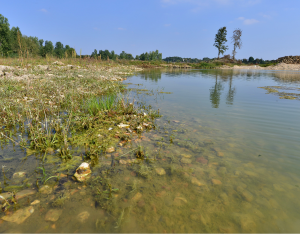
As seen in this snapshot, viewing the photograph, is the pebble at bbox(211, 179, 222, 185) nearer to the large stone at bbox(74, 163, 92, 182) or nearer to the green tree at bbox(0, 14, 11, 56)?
the large stone at bbox(74, 163, 92, 182)

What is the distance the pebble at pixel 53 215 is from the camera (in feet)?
6.27

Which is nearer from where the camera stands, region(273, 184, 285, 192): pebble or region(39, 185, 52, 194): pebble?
region(39, 185, 52, 194): pebble

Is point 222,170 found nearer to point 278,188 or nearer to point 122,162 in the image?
point 278,188

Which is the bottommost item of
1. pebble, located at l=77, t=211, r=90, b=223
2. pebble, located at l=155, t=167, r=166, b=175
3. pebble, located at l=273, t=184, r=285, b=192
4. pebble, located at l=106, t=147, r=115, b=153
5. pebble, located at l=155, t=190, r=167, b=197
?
pebble, located at l=77, t=211, r=90, b=223

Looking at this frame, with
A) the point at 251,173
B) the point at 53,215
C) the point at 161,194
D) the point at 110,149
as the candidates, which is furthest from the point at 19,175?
the point at 251,173

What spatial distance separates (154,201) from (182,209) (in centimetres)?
37

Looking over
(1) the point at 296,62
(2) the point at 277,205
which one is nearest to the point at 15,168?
(2) the point at 277,205

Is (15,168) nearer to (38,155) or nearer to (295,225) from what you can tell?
(38,155)

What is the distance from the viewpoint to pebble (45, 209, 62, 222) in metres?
1.91

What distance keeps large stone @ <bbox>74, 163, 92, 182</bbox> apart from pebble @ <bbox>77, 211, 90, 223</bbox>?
0.62 meters

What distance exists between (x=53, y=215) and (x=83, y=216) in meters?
0.35

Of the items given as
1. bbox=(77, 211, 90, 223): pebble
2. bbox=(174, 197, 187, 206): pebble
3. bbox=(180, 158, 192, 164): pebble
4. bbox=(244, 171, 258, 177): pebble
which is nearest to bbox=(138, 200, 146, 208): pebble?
bbox=(174, 197, 187, 206): pebble

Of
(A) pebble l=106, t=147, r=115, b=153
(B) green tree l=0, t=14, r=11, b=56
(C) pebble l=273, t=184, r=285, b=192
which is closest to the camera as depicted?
(C) pebble l=273, t=184, r=285, b=192

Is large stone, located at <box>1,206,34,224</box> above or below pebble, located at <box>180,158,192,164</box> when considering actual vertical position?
below
